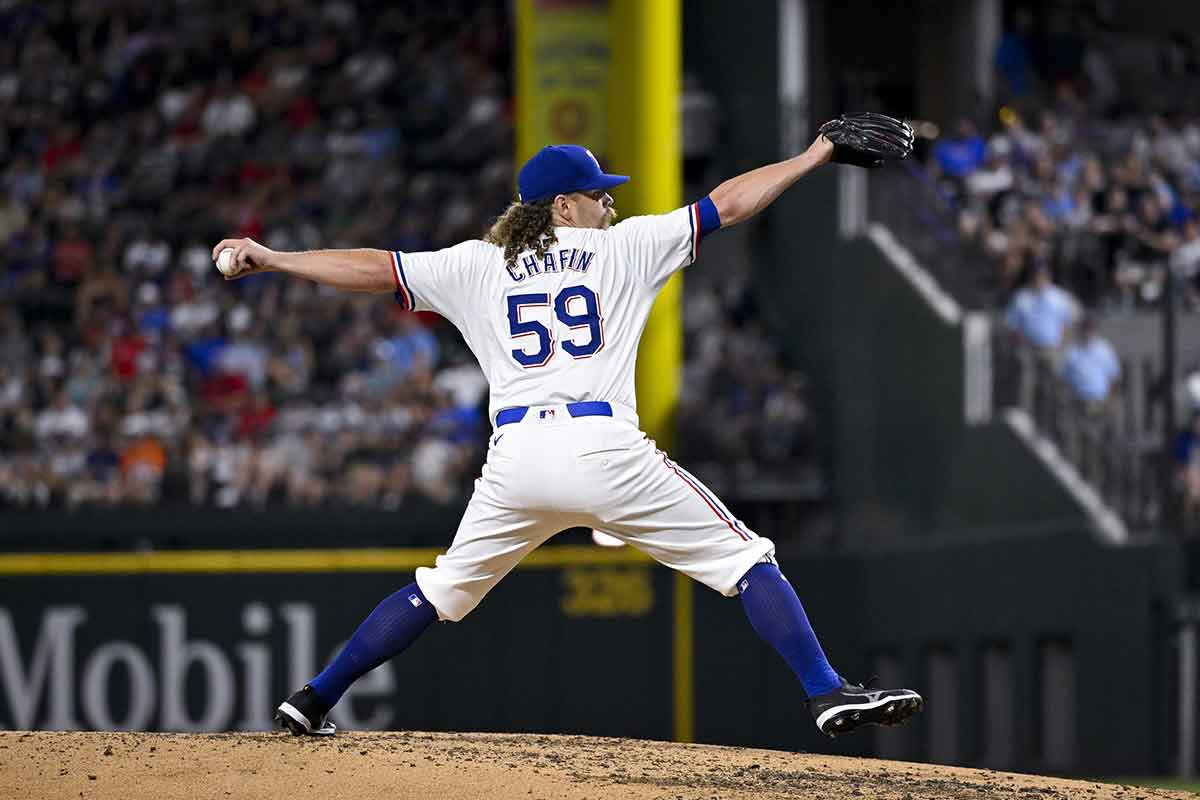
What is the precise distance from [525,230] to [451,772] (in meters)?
1.61

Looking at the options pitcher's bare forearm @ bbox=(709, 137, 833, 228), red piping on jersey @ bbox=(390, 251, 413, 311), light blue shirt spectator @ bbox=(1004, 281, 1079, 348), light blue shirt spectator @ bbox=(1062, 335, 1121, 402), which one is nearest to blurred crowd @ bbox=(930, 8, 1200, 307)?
light blue shirt spectator @ bbox=(1004, 281, 1079, 348)

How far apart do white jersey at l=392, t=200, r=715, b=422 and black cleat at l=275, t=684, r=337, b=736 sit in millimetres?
1117

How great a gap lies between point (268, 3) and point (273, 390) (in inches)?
241

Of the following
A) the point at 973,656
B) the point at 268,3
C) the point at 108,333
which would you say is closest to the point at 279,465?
the point at 108,333

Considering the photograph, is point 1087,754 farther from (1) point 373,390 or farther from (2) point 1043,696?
(1) point 373,390

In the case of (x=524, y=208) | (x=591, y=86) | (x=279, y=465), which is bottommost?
(x=279, y=465)

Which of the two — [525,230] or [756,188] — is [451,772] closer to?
[525,230]

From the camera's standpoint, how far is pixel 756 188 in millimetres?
6258

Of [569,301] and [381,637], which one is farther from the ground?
[569,301]

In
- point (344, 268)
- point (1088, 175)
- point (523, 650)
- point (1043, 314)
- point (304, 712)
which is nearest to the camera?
point (344, 268)

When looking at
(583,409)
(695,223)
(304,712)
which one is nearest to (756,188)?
(695,223)

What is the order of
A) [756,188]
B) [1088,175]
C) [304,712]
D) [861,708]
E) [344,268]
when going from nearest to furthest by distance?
[861,708] → [756,188] → [344,268] → [304,712] → [1088,175]

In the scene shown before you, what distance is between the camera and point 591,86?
1462 centimetres

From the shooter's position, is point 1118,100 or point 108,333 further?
point 1118,100
